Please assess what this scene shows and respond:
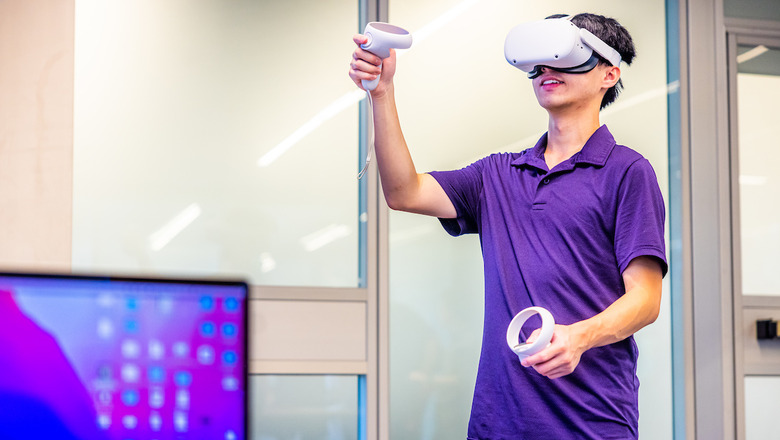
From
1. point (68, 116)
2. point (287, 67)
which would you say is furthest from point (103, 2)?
point (287, 67)

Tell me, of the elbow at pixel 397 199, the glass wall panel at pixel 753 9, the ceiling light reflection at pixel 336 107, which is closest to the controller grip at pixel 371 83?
the elbow at pixel 397 199

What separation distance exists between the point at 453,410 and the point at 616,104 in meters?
1.32

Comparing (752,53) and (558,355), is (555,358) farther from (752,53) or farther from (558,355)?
(752,53)

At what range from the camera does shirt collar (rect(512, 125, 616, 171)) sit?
165cm

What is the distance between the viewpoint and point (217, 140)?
2902mm

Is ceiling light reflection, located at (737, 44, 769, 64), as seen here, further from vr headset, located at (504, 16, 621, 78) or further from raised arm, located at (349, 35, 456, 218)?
raised arm, located at (349, 35, 456, 218)

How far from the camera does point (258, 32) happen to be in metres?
2.98

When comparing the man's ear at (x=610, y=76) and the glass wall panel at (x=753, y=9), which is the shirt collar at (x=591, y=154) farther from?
the glass wall panel at (x=753, y=9)

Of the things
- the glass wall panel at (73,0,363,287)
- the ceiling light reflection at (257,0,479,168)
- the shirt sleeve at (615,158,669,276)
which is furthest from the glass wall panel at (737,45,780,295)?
the shirt sleeve at (615,158,669,276)

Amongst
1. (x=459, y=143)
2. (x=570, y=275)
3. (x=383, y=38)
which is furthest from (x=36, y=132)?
(x=570, y=275)

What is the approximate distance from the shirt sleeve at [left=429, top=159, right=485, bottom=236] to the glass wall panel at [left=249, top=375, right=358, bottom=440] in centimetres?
126

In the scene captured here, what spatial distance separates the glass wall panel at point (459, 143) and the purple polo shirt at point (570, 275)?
1.31 metres

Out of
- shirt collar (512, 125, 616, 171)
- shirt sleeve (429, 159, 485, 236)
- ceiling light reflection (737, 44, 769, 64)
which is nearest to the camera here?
shirt collar (512, 125, 616, 171)

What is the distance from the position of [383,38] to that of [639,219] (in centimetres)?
57
